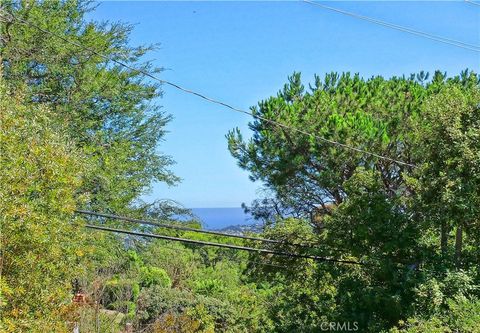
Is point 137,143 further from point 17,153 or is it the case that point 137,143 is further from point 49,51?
point 17,153

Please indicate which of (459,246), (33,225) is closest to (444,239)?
(459,246)

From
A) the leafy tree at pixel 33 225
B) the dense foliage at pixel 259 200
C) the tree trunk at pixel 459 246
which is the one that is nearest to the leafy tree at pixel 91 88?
the dense foliage at pixel 259 200

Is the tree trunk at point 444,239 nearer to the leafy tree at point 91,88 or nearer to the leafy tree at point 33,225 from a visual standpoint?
the leafy tree at point 33,225

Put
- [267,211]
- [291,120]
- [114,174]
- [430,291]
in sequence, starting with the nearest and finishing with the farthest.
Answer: [430,291], [114,174], [291,120], [267,211]

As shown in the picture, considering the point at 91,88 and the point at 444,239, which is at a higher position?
the point at 91,88

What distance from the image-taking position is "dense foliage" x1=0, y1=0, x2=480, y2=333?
19.4 ft

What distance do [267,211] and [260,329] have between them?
618 centimetres

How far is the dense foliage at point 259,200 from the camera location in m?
5.91

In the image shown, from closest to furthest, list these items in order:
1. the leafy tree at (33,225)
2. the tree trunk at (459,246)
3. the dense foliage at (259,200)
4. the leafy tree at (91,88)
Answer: the leafy tree at (33,225)
the dense foliage at (259,200)
the tree trunk at (459,246)
the leafy tree at (91,88)

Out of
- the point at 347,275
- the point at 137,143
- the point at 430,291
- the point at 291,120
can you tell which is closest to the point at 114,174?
the point at 137,143

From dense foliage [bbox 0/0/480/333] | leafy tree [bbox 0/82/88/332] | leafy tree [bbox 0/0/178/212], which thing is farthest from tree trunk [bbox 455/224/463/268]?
leafy tree [bbox 0/0/178/212]

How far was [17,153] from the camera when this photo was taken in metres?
5.50

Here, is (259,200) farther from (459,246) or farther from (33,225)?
(33,225)

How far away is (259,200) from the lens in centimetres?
1622
